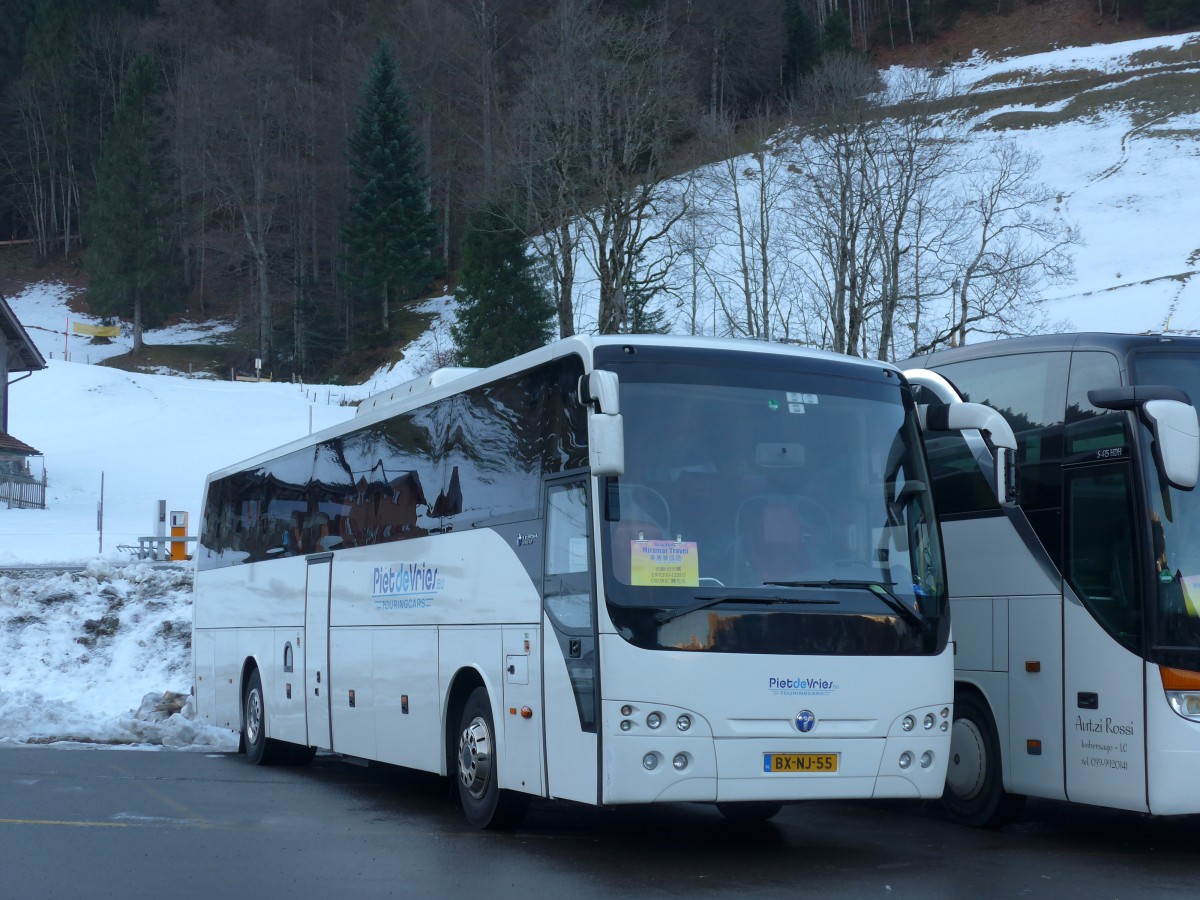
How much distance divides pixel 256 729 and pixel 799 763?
8.42m

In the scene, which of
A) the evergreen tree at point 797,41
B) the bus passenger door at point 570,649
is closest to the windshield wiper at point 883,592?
the bus passenger door at point 570,649

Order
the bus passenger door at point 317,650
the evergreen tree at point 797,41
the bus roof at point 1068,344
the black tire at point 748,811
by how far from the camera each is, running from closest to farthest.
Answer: the bus roof at point 1068,344 < the black tire at point 748,811 < the bus passenger door at point 317,650 < the evergreen tree at point 797,41

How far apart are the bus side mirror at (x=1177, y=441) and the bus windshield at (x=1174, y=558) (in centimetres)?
49

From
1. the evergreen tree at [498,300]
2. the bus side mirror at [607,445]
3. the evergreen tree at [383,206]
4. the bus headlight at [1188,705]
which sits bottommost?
the bus headlight at [1188,705]

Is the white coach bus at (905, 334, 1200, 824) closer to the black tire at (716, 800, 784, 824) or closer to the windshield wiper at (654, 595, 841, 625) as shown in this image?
the black tire at (716, 800, 784, 824)

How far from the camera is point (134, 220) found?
84.7 metres

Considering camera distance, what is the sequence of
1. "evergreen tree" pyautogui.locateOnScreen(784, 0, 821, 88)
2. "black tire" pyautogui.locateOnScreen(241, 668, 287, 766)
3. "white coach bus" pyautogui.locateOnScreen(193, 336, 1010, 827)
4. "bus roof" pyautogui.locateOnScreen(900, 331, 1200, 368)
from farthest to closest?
"evergreen tree" pyautogui.locateOnScreen(784, 0, 821, 88), "black tire" pyautogui.locateOnScreen(241, 668, 287, 766), "bus roof" pyautogui.locateOnScreen(900, 331, 1200, 368), "white coach bus" pyautogui.locateOnScreen(193, 336, 1010, 827)

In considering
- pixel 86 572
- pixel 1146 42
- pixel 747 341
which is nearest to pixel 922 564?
pixel 747 341

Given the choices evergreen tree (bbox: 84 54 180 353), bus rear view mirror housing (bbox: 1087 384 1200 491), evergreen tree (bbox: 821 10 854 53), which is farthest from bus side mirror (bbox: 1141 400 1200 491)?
evergreen tree (bbox: 821 10 854 53)

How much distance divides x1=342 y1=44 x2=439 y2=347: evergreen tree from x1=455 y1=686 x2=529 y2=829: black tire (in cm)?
6660

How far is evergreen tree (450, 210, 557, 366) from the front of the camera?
52906 mm

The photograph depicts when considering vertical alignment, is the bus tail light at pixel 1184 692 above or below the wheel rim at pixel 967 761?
above

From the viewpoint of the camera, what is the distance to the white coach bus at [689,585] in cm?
823

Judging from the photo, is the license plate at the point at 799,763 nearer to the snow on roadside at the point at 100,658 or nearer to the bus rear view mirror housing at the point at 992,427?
the bus rear view mirror housing at the point at 992,427
